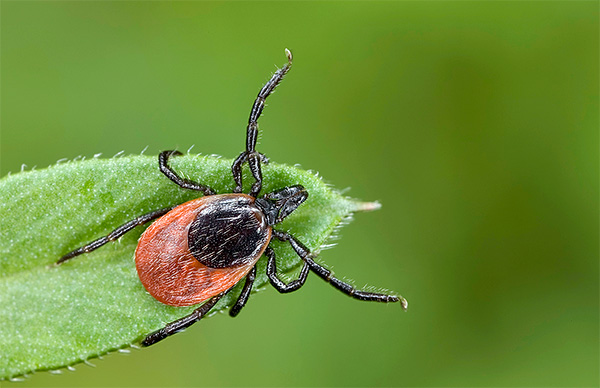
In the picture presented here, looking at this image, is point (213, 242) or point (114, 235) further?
point (213, 242)

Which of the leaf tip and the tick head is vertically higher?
the leaf tip

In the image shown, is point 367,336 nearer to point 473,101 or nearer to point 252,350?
point 252,350

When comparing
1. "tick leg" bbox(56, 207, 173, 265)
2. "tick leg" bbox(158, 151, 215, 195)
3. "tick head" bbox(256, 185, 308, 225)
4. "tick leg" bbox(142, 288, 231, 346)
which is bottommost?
"tick leg" bbox(142, 288, 231, 346)

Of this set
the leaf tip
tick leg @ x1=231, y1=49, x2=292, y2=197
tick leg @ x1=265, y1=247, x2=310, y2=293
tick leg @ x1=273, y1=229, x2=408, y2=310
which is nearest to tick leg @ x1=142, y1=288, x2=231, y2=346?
tick leg @ x1=265, y1=247, x2=310, y2=293

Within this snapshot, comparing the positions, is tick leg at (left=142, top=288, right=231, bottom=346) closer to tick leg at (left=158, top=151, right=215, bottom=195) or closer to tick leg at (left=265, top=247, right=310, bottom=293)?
tick leg at (left=265, top=247, right=310, bottom=293)

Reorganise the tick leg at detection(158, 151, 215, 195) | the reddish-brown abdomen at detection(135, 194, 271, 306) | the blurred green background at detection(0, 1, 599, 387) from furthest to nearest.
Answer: the blurred green background at detection(0, 1, 599, 387) → the reddish-brown abdomen at detection(135, 194, 271, 306) → the tick leg at detection(158, 151, 215, 195)

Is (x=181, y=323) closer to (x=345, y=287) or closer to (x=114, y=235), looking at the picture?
(x=114, y=235)

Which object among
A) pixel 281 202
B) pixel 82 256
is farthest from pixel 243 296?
pixel 82 256
